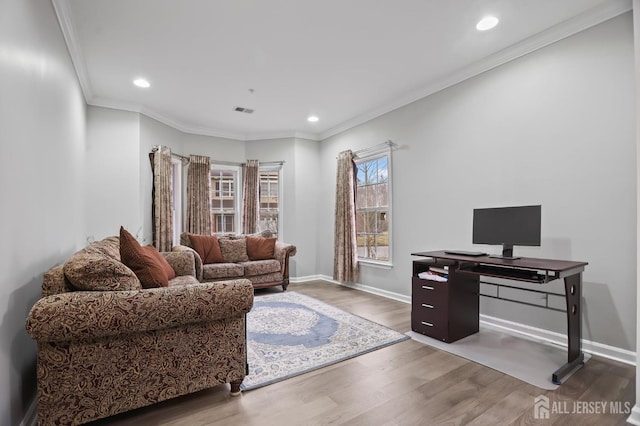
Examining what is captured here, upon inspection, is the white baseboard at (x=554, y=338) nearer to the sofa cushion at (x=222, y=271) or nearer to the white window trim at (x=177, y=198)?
the sofa cushion at (x=222, y=271)

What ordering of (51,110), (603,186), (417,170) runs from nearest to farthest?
(51,110)
(603,186)
(417,170)

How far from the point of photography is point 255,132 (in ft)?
19.5

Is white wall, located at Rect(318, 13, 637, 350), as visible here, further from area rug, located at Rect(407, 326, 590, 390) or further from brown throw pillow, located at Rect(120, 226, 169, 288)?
brown throw pillow, located at Rect(120, 226, 169, 288)

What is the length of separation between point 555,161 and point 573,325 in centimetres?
144

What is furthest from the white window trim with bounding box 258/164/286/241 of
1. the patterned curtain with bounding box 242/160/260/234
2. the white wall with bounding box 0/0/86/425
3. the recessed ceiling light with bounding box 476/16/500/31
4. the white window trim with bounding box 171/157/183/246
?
the recessed ceiling light with bounding box 476/16/500/31

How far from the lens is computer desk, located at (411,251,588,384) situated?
7.43 feet

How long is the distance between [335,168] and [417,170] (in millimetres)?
1830

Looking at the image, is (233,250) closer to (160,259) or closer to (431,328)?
(160,259)

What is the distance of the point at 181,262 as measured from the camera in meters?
3.93

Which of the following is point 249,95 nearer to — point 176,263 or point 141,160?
point 141,160

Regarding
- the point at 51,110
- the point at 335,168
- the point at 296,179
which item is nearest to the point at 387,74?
the point at 335,168

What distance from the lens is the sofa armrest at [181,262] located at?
12.8 feet

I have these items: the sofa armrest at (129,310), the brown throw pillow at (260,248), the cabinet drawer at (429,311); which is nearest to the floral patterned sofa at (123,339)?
the sofa armrest at (129,310)

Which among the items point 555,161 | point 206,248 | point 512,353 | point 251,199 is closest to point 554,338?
point 512,353
